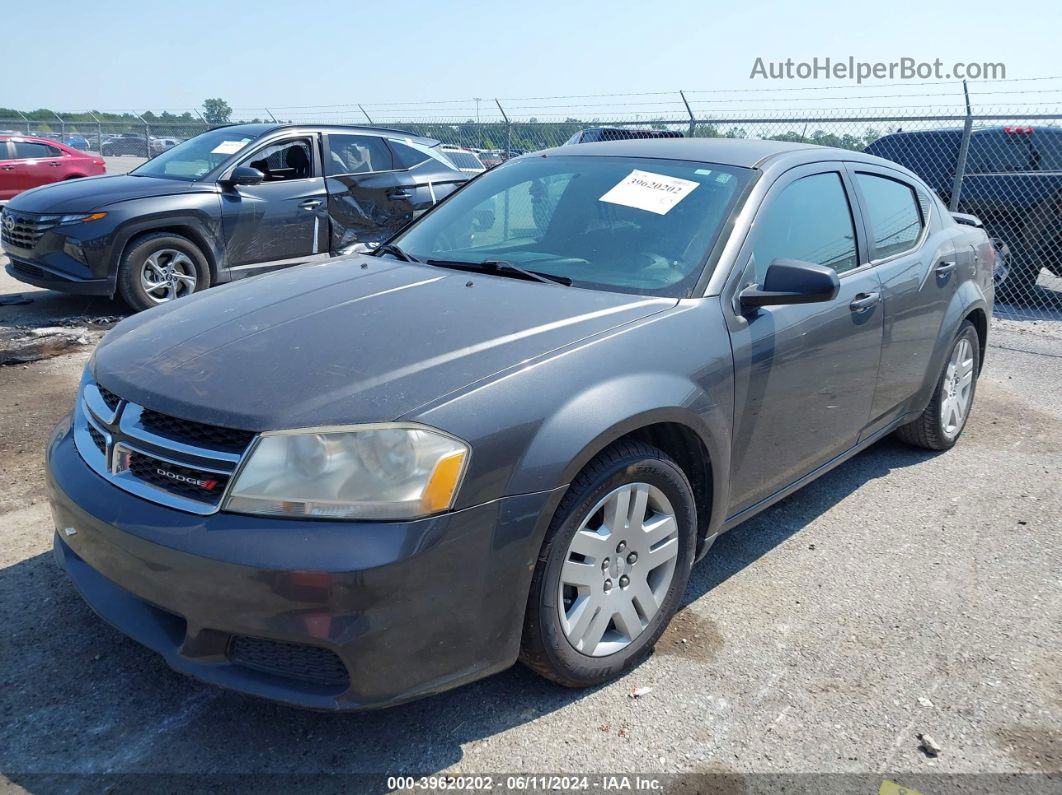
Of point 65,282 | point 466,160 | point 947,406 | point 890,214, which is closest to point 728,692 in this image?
point 890,214

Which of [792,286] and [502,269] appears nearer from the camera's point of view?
[792,286]

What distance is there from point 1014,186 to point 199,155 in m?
8.55

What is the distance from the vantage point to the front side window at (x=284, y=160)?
307 inches

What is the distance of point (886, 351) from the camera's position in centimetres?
383

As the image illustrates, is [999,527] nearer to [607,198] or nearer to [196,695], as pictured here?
[607,198]

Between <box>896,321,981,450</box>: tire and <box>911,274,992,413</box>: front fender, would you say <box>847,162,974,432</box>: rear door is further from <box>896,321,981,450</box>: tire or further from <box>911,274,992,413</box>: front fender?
<box>896,321,981,450</box>: tire

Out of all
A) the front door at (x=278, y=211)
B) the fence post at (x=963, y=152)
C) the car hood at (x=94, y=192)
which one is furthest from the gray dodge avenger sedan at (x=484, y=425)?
the fence post at (x=963, y=152)

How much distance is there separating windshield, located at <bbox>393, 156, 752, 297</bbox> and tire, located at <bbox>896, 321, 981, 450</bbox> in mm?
2040

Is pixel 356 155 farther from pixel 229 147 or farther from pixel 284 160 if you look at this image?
pixel 229 147

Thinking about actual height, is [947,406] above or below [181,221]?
below

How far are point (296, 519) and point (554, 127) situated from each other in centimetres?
1227

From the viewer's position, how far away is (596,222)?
3352 mm

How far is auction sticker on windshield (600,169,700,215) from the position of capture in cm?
331

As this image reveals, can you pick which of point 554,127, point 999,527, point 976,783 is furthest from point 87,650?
point 554,127
